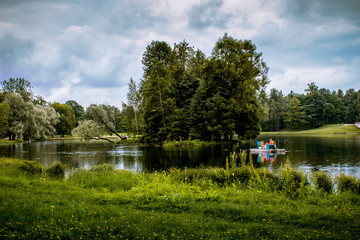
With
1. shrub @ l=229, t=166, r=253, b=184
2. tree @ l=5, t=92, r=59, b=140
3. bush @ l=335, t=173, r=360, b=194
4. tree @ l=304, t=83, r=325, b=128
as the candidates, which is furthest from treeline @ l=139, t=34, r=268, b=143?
tree @ l=304, t=83, r=325, b=128

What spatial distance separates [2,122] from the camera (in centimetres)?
4228

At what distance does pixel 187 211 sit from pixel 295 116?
9713 cm

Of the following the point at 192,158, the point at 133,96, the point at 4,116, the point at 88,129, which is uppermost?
the point at 133,96

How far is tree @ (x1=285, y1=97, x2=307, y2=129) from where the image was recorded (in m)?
90.8

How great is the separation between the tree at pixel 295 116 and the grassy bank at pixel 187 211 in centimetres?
9076

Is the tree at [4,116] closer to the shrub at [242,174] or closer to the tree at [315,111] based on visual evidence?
the shrub at [242,174]

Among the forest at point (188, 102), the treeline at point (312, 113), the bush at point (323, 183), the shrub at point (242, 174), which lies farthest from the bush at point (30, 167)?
the treeline at point (312, 113)

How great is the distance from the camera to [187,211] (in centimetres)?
649

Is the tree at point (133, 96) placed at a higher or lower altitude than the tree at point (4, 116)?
higher

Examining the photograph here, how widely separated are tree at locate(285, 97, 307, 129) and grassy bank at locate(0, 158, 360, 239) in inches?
3573

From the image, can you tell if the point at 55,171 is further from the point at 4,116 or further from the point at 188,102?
the point at 4,116

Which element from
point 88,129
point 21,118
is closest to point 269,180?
point 88,129

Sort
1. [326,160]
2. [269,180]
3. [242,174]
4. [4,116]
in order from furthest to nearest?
1. [4,116]
2. [326,160]
3. [242,174]
4. [269,180]

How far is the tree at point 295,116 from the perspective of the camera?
9075 cm
